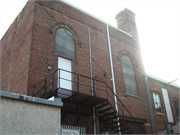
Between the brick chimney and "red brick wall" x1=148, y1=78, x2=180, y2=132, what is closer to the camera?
"red brick wall" x1=148, y1=78, x2=180, y2=132

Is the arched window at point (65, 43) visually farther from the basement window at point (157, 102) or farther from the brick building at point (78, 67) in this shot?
the basement window at point (157, 102)

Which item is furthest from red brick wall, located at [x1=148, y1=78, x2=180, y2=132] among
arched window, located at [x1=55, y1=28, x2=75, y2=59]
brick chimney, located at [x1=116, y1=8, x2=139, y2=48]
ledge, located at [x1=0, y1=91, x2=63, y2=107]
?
ledge, located at [x1=0, y1=91, x2=63, y2=107]

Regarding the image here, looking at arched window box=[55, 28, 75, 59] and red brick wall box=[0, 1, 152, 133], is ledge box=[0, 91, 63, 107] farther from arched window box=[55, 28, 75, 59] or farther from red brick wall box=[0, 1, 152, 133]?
arched window box=[55, 28, 75, 59]

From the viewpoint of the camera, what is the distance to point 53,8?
14602mm

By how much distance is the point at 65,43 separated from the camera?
14.2m

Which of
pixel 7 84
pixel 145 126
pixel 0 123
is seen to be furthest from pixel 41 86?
pixel 145 126

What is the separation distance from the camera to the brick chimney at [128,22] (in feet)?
64.5

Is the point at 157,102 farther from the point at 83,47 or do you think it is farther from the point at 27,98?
the point at 27,98

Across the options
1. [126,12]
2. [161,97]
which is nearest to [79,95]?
[161,97]

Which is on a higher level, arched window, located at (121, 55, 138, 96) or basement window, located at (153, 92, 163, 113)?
arched window, located at (121, 55, 138, 96)

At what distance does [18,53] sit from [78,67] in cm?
393

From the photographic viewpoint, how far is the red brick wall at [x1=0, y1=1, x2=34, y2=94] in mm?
12445

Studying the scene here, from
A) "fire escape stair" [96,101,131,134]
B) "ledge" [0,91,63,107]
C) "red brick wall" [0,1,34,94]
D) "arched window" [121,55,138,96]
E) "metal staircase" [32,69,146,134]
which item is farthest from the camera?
"arched window" [121,55,138,96]

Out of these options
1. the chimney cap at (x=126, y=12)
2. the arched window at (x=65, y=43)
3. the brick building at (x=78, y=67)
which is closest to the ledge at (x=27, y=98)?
the brick building at (x=78, y=67)
